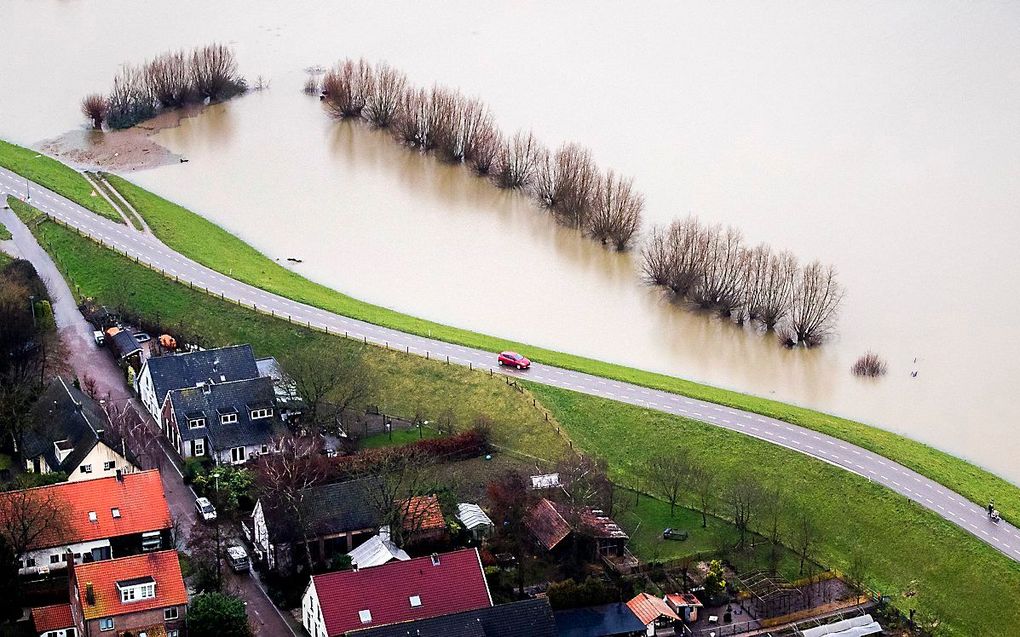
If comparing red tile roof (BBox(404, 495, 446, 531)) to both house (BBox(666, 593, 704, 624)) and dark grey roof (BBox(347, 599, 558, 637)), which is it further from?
house (BBox(666, 593, 704, 624))

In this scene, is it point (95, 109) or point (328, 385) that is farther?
point (95, 109)

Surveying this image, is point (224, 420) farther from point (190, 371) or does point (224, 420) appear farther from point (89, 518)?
point (89, 518)

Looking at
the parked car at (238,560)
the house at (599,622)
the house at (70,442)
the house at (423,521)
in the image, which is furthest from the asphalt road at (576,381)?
the parked car at (238,560)

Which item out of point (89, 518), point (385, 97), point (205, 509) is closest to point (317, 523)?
point (205, 509)

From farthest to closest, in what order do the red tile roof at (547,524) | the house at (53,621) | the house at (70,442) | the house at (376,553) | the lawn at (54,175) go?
1. the lawn at (54,175)
2. the house at (70,442)
3. the red tile roof at (547,524)
4. the house at (376,553)
5. the house at (53,621)

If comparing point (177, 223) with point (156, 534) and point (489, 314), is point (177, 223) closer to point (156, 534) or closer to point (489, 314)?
point (489, 314)

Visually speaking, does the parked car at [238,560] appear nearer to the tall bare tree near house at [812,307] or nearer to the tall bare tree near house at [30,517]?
the tall bare tree near house at [30,517]
